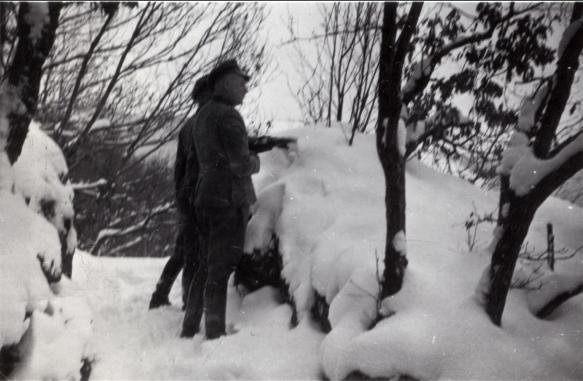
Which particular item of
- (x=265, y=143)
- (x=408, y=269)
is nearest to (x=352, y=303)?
(x=408, y=269)

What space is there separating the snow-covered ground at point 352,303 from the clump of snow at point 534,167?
617 mm

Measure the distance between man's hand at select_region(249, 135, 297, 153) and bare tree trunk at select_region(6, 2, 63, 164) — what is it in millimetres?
1732

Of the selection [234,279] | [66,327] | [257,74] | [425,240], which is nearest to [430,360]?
[425,240]

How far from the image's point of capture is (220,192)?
3.21m

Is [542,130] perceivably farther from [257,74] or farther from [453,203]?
[257,74]

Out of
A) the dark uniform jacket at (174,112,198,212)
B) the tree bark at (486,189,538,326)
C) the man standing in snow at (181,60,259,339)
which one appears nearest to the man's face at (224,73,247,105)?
the man standing in snow at (181,60,259,339)

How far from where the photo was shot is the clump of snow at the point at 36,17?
230 centimetres

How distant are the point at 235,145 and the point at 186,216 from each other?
101 centimetres

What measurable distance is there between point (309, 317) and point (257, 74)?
19.1 ft

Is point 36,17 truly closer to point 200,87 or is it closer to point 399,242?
point 200,87

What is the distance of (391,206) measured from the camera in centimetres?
255

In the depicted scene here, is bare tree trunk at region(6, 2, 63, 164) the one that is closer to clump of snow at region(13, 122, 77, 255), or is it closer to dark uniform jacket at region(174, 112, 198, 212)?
clump of snow at region(13, 122, 77, 255)

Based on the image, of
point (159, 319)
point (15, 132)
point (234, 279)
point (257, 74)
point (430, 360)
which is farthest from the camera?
point (257, 74)

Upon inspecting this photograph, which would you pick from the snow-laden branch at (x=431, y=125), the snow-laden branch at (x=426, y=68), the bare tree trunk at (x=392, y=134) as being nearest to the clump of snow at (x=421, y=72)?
the snow-laden branch at (x=426, y=68)
